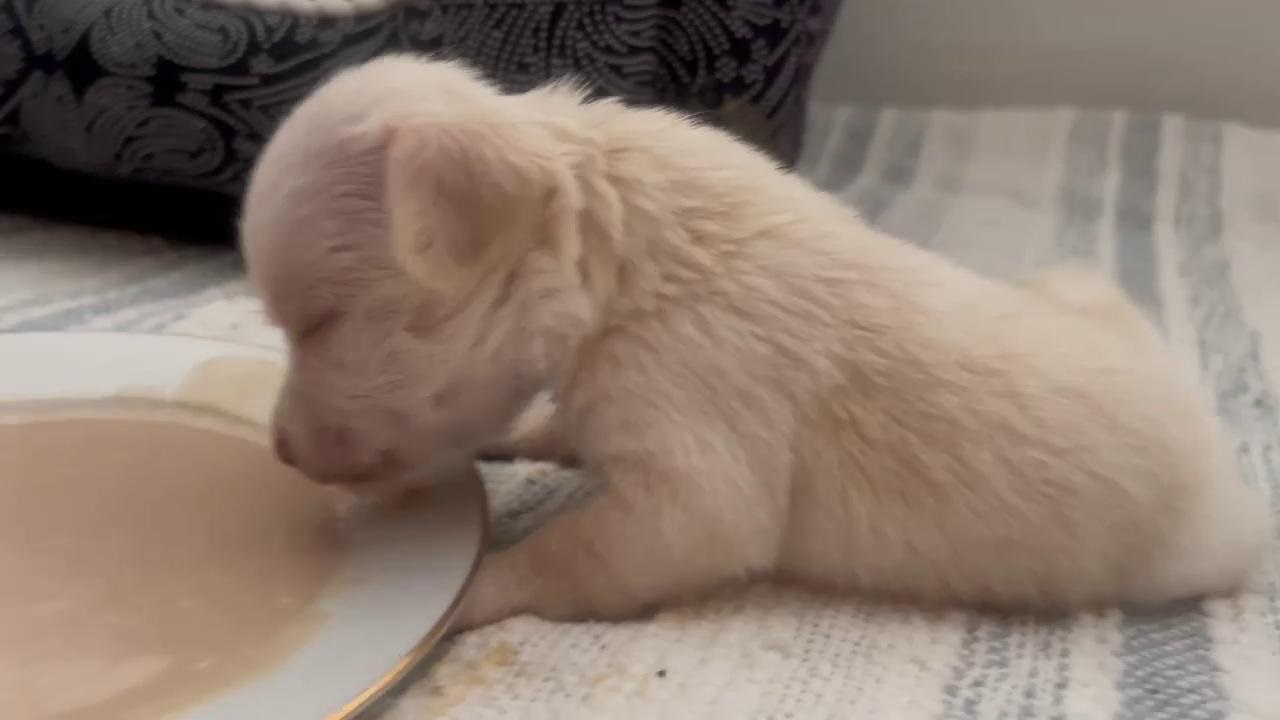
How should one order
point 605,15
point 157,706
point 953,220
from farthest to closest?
point 953,220
point 605,15
point 157,706

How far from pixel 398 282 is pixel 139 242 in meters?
0.94

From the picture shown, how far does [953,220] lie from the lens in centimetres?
195

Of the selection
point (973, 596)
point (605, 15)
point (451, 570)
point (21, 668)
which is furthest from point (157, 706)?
point (605, 15)

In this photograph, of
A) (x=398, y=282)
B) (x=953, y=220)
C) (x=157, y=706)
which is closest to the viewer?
(x=157, y=706)

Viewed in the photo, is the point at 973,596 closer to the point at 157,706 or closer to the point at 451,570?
the point at 451,570

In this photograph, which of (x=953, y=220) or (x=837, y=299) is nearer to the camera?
(x=837, y=299)

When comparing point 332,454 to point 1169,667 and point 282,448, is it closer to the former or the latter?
point 282,448

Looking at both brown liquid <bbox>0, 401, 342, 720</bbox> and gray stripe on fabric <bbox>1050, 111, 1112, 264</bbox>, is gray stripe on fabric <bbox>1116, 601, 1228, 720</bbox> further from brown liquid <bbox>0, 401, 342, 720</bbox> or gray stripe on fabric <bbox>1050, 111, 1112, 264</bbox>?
gray stripe on fabric <bbox>1050, 111, 1112, 264</bbox>

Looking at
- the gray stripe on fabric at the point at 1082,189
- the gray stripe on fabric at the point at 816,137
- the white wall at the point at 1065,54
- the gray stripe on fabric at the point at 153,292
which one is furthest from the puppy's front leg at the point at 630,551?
the white wall at the point at 1065,54

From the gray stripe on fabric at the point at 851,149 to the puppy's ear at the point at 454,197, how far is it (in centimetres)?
126

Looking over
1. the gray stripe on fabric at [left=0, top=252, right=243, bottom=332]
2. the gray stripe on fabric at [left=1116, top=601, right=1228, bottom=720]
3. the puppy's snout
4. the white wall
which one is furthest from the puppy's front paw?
the white wall

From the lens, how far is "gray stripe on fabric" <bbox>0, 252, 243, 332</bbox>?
4.66 ft

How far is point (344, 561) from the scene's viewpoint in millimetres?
940

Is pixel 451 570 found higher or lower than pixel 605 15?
lower
